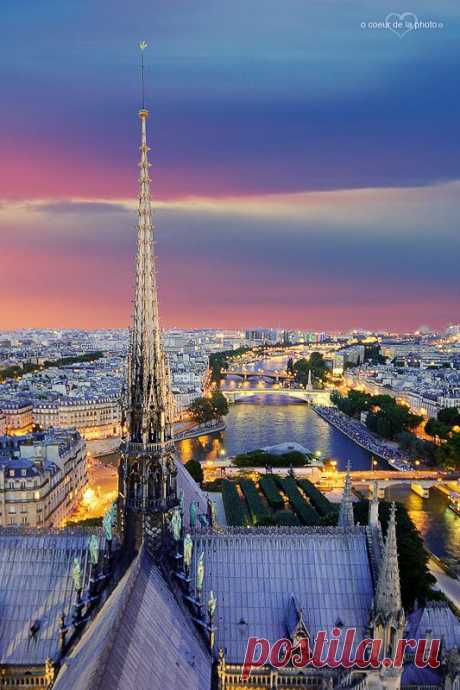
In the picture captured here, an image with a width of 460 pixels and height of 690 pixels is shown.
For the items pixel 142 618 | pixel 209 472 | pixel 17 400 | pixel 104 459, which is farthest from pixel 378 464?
pixel 142 618

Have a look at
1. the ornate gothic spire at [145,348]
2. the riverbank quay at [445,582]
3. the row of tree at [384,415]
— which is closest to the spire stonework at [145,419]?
the ornate gothic spire at [145,348]

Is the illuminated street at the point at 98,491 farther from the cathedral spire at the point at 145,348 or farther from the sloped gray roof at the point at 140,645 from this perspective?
the sloped gray roof at the point at 140,645

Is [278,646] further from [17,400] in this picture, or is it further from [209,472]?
[17,400]

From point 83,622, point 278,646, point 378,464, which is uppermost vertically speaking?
point 83,622

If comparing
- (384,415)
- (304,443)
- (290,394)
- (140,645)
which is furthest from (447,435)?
(140,645)

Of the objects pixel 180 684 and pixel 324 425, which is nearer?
pixel 180 684

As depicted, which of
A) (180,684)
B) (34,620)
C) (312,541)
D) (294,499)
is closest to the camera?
(180,684)

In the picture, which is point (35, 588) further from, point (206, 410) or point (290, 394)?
point (290, 394)
